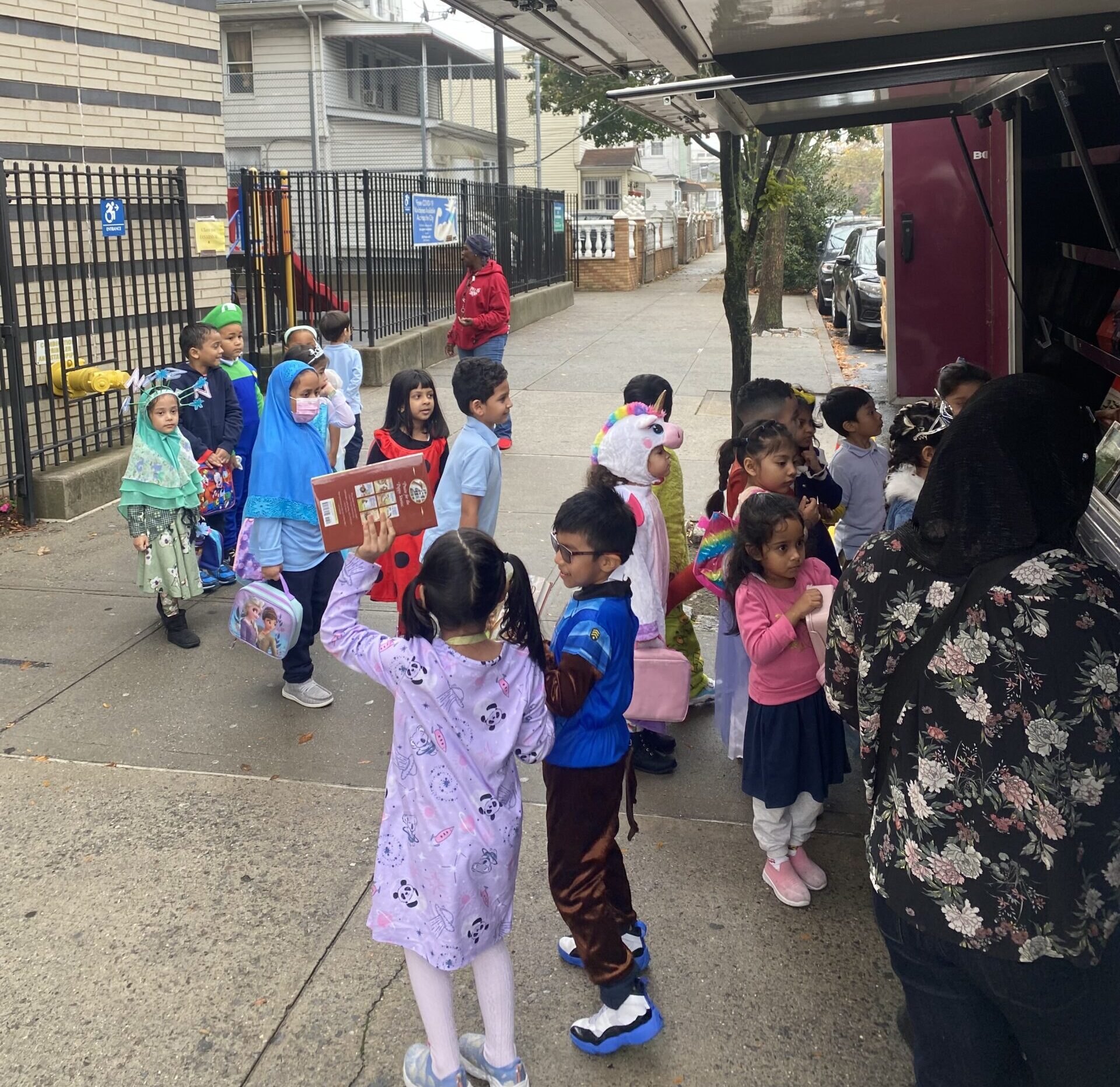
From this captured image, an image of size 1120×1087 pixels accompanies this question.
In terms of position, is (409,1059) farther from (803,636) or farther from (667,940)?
(803,636)

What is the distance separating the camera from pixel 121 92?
930 cm

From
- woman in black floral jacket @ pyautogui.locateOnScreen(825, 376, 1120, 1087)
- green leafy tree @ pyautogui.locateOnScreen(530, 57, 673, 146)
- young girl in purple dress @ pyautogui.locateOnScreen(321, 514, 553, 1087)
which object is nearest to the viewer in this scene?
woman in black floral jacket @ pyautogui.locateOnScreen(825, 376, 1120, 1087)

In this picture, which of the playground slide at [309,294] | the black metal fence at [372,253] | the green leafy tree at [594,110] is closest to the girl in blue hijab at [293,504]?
the black metal fence at [372,253]

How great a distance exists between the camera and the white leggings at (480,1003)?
8.69 feet

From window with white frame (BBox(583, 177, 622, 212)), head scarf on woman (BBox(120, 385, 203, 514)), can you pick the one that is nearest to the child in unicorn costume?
head scarf on woman (BBox(120, 385, 203, 514))

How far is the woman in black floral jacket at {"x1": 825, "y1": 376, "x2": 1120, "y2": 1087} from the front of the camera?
189 centimetres

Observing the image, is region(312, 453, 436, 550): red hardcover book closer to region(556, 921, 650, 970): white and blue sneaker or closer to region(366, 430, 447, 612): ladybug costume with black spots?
region(556, 921, 650, 970): white and blue sneaker

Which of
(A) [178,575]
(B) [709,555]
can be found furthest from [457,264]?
(B) [709,555]

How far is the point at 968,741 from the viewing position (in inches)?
76.9

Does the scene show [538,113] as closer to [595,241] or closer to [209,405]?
[595,241]

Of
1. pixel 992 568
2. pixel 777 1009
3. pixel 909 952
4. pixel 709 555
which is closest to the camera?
pixel 992 568

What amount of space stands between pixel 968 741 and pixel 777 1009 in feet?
4.72

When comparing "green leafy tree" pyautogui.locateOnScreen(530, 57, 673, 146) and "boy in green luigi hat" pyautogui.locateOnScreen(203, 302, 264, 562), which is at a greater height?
"green leafy tree" pyautogui.locateOnScreen(530, 57, 673, 146)

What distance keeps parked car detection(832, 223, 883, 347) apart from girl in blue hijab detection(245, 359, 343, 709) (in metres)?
12.8
